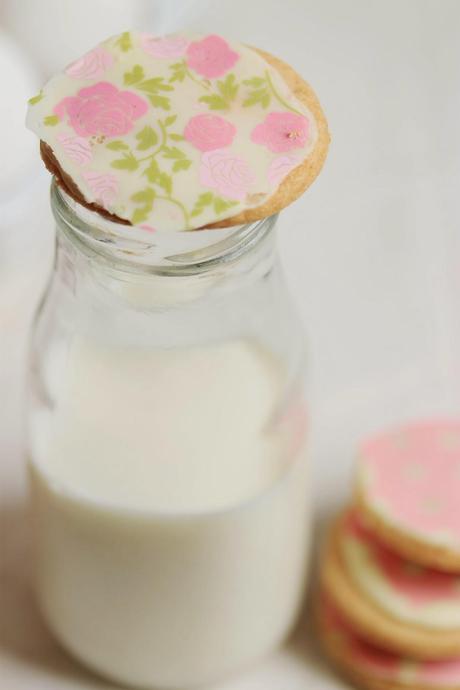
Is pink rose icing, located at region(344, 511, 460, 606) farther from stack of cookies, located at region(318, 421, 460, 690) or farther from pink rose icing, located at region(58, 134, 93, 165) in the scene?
pink rose icing, located at region(58, 134, 93, 165)

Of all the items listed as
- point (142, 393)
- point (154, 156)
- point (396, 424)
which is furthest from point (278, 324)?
point (396, 424)

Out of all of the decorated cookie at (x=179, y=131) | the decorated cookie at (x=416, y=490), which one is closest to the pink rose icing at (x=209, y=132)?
the decorated cookie at (x=179, y=131)

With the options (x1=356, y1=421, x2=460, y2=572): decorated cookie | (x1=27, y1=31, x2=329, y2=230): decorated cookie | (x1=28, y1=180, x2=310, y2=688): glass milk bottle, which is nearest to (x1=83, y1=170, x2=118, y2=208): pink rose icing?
(x1=27, y1=31, x2=329, y2=230): decorated cookie

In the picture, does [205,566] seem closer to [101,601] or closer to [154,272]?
[101,601]

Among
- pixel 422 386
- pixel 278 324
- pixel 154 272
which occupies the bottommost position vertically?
pixel 422 386

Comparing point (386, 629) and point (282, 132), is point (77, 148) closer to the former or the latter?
point (282, 132)

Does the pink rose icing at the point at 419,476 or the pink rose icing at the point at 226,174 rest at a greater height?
the pink rose icing at the point at 226,174

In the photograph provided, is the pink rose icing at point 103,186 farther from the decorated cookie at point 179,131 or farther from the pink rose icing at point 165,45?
the pink rose icing at point 165,45

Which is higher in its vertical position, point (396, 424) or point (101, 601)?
point (101, 601)
